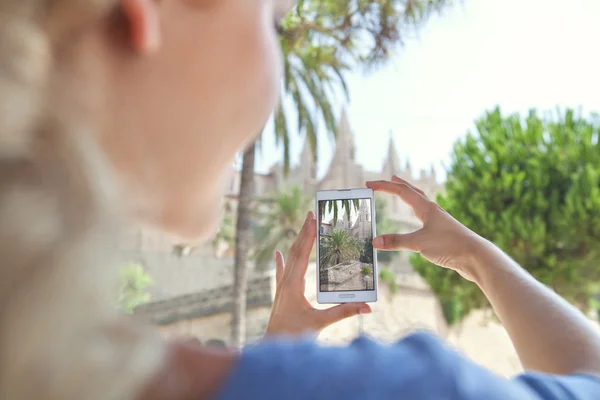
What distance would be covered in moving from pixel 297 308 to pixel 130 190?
58 centimetres

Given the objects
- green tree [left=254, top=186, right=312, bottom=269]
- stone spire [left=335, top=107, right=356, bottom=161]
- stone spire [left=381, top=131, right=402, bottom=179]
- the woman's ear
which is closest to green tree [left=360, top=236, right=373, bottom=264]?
the woman's ear

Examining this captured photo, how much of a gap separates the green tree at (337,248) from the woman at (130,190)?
2.37 feet

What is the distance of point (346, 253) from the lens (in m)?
1.19

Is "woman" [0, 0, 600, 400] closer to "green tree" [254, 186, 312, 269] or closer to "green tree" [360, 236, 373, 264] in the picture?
"green tree" [360, 236, 373, 264]

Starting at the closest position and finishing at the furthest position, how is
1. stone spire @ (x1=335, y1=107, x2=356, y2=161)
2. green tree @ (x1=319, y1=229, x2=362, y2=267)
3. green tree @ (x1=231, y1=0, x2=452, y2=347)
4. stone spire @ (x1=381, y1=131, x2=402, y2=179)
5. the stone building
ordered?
1. green tree @ (x1=319, y1=229, x2=362, y2=267)
2. green tree @ (x1=231, y1=0, x2=452, y2=347)
3. the stone building
4. stone spire @ (x1=335, y1=107, x2=356, y2=161)
5. stone spire @ (x1=381, y1=131, x2=402, y2=179)

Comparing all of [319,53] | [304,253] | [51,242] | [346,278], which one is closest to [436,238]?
[304,253]

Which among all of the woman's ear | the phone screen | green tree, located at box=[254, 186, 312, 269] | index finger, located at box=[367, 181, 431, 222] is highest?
green tree, located at box=[254, 186, 312, 269]

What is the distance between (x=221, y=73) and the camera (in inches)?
15.3

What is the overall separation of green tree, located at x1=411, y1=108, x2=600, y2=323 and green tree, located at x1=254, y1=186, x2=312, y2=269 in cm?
581

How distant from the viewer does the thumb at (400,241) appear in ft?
3.04

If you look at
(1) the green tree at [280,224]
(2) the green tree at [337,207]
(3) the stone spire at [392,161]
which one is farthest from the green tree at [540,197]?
(3) the stone spire at [392,161]

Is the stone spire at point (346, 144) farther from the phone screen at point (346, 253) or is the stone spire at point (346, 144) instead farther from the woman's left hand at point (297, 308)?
the woman's left hand at point (297, 308)

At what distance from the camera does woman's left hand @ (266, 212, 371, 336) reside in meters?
0.87

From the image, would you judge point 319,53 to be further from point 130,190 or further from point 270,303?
point 130,190
